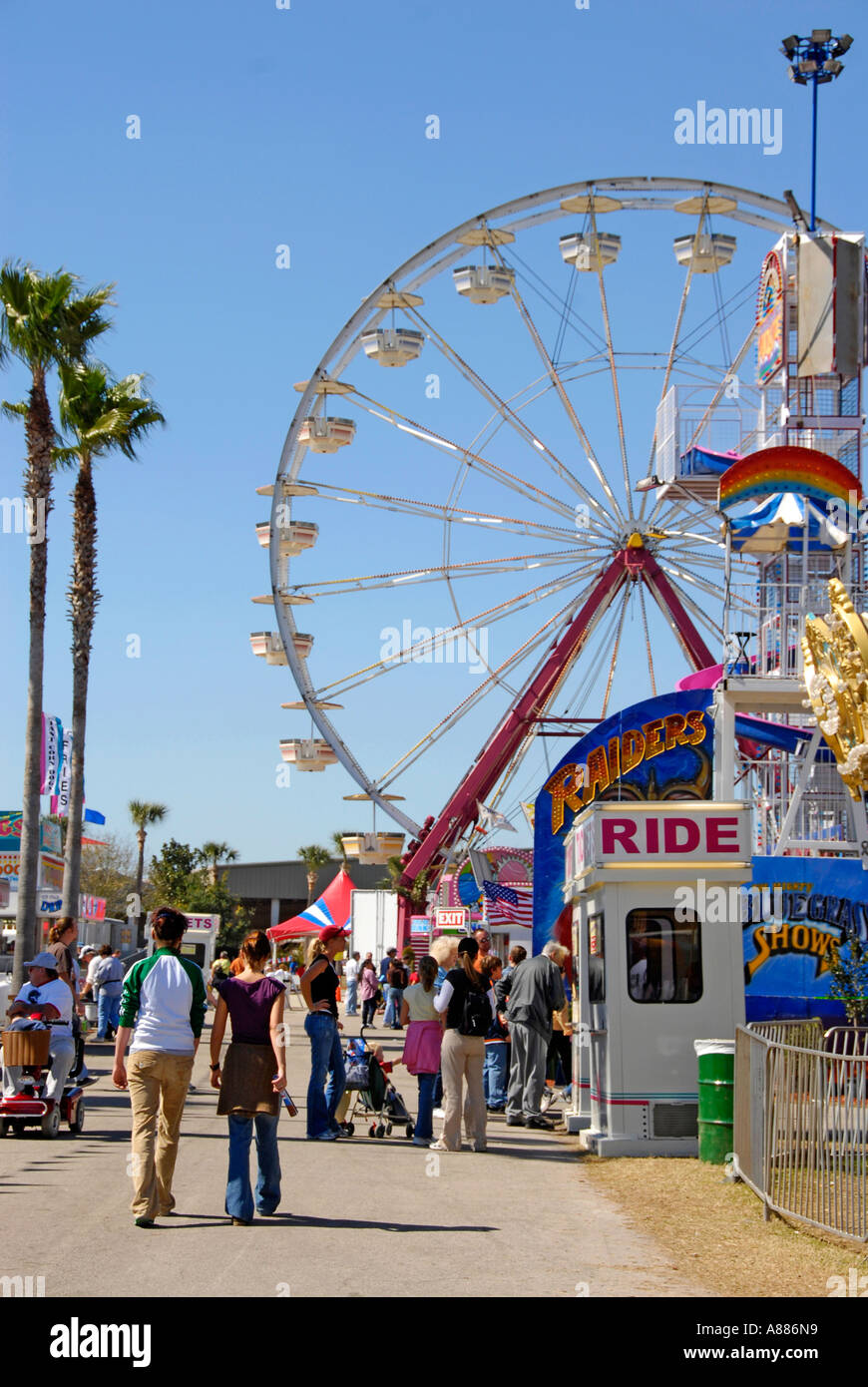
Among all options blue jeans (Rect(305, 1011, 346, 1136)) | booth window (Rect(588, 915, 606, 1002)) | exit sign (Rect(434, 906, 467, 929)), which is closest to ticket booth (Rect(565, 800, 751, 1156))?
booth window (Rect(588, 915, 606, 1002))

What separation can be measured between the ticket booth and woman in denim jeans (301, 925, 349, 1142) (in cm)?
204

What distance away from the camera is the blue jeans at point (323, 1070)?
42.2ft

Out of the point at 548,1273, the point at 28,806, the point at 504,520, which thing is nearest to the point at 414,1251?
the point at 548,1273

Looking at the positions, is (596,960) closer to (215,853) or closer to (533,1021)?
(533,1021)

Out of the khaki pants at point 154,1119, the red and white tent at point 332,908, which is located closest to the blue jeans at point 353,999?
the red and white tent at point 332,908

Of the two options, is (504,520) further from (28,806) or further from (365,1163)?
(365,1163)

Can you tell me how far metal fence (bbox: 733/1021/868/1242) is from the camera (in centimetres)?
838

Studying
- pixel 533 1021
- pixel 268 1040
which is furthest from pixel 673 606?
pixel 268 1040

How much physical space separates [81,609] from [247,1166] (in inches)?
785

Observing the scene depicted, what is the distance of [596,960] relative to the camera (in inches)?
535


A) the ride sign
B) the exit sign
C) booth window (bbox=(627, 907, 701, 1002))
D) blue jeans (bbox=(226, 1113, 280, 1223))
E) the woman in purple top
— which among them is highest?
the ride sign

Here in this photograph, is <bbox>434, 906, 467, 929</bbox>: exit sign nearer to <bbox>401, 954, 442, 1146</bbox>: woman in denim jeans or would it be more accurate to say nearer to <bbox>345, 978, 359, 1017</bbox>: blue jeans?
<bbox>345, 978, 359, 1017</bbox>: blue jeans

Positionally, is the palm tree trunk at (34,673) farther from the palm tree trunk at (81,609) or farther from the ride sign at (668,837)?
the ride sign at (668,837)

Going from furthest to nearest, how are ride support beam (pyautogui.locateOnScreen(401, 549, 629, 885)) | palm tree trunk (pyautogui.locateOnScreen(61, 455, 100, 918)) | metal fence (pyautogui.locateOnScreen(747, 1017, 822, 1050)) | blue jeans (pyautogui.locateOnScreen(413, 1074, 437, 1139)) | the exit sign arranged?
the exit sign < ride support beam (pyautogui.locateOnScreen(401, 549, 629, 885)) < palm tree trunk (pyautogui.locateOnScreen(61, 455, 100, 918)) < blue jeans (pyautogui.locateOnScreen(413, 1074, 437, 1139)) < metal fence (pyautogui.locateOnScreen(747, 1017, 822, 1050))
